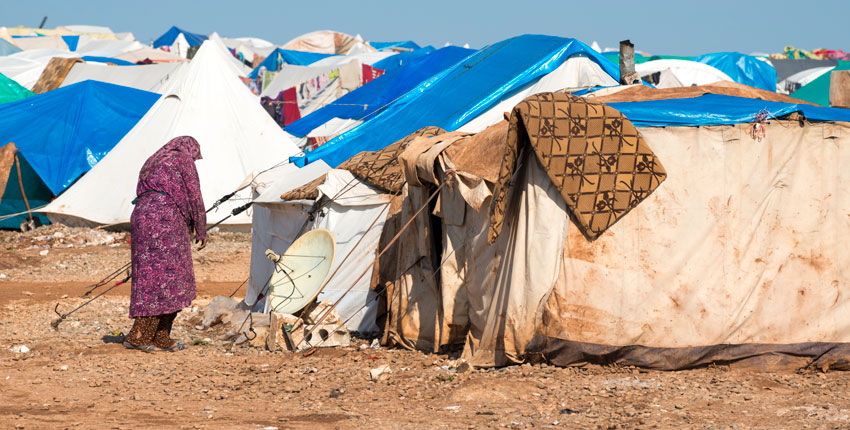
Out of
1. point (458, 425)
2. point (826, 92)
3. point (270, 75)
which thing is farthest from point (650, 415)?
point (270, 75)

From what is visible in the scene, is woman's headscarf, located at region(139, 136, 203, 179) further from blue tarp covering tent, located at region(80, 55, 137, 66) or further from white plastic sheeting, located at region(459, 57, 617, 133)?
blue tarp covering tent, located at region(80, 55, 137, 66)

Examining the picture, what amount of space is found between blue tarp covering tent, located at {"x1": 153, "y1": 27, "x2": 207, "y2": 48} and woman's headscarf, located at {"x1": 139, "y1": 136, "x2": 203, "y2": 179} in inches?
1141

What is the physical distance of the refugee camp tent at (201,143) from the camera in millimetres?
13023

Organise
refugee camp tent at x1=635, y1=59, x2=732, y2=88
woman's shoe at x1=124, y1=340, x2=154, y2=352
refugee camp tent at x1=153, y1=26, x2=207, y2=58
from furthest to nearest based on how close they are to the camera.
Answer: refugee camp tent at x1=153, y1=26, x2=207, y2=58 < refugee camp tent at x1=635, y1=59, x2=732, y2=88 < woman's shoe at x1=124, y1=340, x2=154, y2=352

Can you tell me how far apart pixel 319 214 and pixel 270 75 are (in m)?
21.3

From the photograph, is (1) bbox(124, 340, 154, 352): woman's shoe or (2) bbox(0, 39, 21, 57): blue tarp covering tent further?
(2) bbox(0, 39, 21, 57): blue tarp covering tent

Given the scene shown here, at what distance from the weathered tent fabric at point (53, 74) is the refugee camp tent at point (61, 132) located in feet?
20.9

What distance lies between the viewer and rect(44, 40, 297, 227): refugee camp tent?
42.7 feet

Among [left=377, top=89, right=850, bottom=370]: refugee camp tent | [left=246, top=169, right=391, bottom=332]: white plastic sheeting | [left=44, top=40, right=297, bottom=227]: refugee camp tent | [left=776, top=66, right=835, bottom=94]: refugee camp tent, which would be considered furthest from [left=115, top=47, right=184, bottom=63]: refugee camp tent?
[left=377, top=89, right=850, bottom=370]: refugee camp tent

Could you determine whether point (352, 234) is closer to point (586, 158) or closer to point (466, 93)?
point (586, 158)

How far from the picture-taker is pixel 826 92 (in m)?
19.9

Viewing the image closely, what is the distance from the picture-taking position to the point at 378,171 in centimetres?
693

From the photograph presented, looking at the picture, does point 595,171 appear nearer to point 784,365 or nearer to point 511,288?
point 511,288

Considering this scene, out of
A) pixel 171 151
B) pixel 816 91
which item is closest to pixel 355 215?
pixel 171 151
